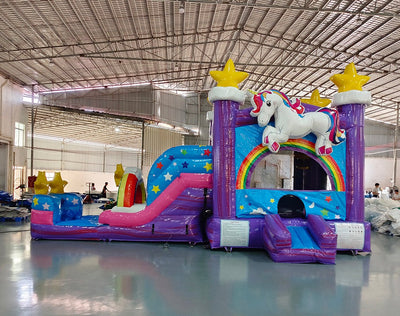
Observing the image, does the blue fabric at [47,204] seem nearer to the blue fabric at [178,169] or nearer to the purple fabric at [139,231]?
the purple fabric at [139,231]

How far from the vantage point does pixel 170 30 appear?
422 inches

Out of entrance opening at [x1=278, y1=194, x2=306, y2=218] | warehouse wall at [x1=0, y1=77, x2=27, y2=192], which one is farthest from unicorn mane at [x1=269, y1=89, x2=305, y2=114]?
→ warehouse wall at [x1=0, y1=77, x2=27, y2=192]

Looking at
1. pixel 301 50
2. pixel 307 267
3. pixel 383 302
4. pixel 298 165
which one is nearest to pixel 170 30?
pixel 301 50

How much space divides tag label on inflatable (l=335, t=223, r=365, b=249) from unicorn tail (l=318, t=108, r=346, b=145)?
1.35 metres

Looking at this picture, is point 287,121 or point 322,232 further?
point 287,121

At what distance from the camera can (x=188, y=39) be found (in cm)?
1181

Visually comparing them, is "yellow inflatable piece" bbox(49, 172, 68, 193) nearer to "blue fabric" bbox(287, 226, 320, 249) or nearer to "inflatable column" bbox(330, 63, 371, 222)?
"blue fabric" bbox(287, 226, 320, 249)

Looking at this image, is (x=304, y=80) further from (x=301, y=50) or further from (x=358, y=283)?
(x=358, y=283)

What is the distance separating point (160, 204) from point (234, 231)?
4.43 ft

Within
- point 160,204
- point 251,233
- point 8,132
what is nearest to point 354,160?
point 251,233

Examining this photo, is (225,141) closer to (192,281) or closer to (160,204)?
(160,204)

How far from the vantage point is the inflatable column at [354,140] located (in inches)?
213

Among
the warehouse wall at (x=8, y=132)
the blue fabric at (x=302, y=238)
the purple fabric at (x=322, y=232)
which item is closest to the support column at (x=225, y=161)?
the blue fabric at (x=302, y=238)

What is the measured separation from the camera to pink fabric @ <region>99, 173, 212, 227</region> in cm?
556
